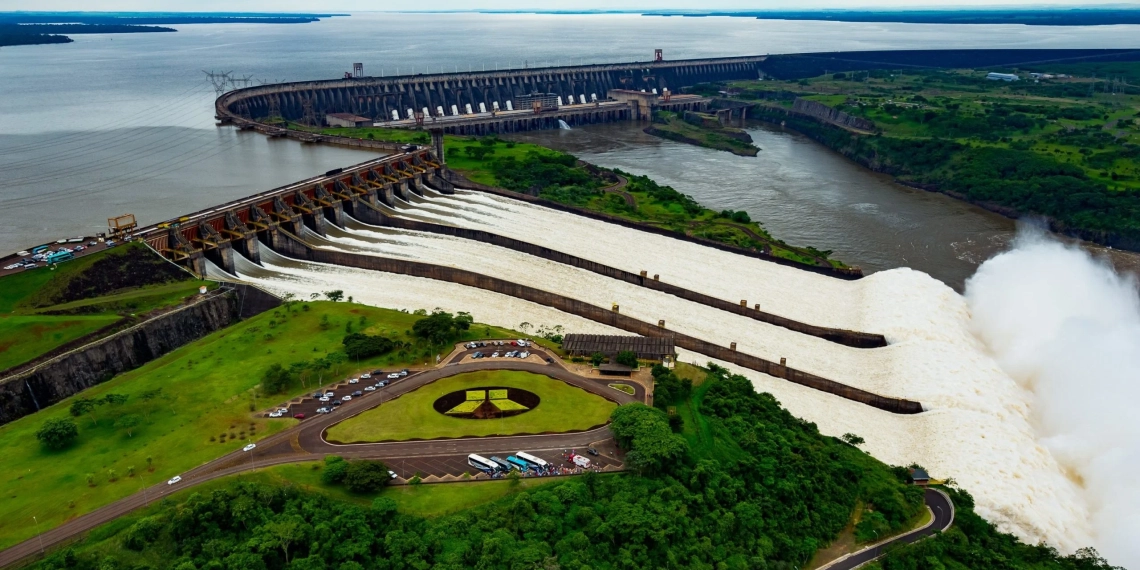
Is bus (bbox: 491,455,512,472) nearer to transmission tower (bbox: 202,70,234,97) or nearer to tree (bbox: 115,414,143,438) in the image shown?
tree (bbox: 115,414,143,438)

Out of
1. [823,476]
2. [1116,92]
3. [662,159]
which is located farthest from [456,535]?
[1116,92]

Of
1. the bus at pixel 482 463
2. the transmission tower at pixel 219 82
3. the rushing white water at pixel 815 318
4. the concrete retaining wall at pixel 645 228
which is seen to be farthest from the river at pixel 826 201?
the transmission tower at pixel 219 82

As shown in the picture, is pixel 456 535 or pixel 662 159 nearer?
pixel 456 535

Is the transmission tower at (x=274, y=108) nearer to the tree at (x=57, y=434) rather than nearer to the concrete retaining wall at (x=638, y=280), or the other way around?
the concrete retaining wall at (x=638, y=280)

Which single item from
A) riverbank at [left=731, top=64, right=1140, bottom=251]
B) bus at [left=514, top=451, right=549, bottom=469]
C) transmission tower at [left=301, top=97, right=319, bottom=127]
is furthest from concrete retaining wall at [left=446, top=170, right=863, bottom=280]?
transmission tower at [left=301, top=97, right=319, bottom=127]

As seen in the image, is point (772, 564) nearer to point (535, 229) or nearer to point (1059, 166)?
point (535, 229)

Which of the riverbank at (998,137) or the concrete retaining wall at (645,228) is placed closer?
the concrete retaining wall at (645,228)

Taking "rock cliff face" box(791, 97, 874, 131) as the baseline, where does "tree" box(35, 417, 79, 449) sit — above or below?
below
